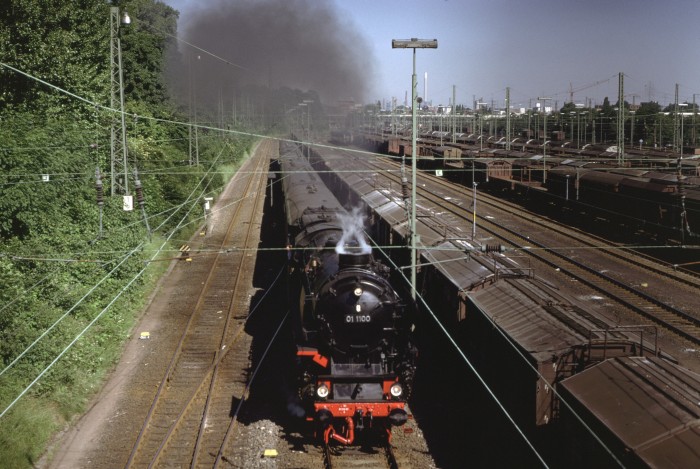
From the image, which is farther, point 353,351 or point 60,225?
point 60,225

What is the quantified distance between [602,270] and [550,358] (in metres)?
15.7

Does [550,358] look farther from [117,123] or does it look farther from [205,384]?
[117,123]

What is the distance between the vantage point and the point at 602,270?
24.5 meters

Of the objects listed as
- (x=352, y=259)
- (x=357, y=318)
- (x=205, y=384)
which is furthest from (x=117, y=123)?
(x=357, y=318)

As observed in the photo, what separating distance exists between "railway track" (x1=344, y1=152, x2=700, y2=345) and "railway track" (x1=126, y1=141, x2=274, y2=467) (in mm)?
7478

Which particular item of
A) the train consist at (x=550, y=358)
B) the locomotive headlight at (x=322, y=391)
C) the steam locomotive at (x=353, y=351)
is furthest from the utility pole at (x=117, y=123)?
the locomotive headlight at (x=322, y=391)

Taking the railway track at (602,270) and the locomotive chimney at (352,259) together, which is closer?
the locomotive chimney at (352,259)

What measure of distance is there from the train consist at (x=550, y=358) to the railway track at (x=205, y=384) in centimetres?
492

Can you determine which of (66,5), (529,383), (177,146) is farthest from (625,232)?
(177,146)

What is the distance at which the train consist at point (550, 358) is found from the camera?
818cm

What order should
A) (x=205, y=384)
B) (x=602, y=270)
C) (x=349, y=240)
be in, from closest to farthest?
(x=349, y=240)
(x=205, y=384)
(x=602, y=270)

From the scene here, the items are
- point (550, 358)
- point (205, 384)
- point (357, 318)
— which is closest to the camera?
point (550, 358)

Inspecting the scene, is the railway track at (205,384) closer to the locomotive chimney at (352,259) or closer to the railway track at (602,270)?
the locomotive chimney at (352,259)

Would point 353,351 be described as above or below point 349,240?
below
